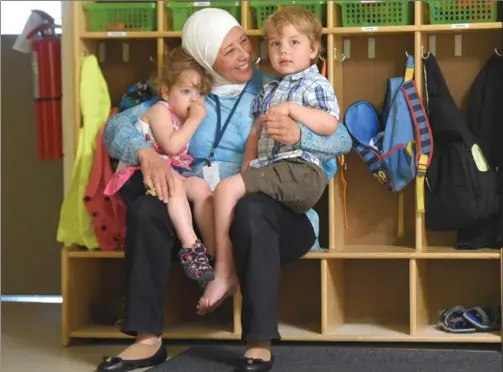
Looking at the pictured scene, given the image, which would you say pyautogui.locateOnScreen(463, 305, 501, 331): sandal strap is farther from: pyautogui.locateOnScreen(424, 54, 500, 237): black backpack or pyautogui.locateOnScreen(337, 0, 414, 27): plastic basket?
pyautogui.locateOnScreen(337, 0, 414, 27): plastic basket

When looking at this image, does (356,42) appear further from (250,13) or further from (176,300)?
(176,300)

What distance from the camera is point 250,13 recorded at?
3689mm

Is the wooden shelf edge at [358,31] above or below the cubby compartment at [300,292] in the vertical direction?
above

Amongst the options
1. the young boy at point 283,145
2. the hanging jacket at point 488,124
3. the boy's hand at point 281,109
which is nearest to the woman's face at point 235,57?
the young boy at point 283,145

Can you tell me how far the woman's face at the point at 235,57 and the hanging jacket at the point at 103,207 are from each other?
0.54 metres

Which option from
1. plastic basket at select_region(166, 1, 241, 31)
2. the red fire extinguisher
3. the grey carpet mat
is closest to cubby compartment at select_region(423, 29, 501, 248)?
the grey carpet mat

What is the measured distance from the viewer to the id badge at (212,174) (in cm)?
340

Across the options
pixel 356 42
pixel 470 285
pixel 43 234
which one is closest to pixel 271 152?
pixel 356 42

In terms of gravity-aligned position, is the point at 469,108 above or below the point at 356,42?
below

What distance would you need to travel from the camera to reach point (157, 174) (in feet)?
10.3

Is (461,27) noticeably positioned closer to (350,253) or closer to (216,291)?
(350,253)

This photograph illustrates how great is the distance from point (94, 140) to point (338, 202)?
0.96 meters

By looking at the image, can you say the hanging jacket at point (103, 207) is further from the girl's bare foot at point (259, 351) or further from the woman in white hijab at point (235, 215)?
the girl's bare foot at point (259, 351)

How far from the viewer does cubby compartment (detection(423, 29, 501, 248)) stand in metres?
3.74
